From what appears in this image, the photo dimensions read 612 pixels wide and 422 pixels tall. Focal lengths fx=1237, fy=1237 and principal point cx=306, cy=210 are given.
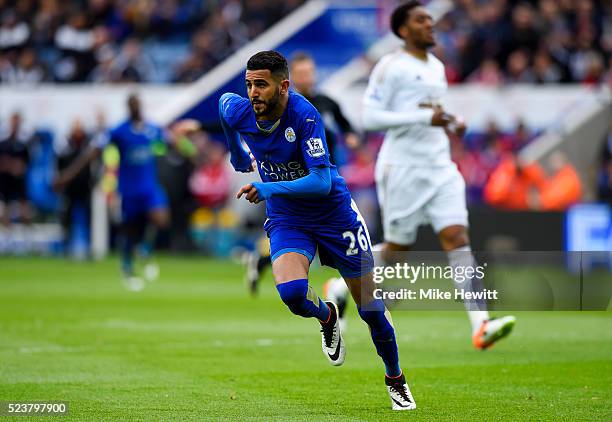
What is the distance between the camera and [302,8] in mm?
27062

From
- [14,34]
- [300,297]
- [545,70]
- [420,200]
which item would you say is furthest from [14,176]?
[300,297]

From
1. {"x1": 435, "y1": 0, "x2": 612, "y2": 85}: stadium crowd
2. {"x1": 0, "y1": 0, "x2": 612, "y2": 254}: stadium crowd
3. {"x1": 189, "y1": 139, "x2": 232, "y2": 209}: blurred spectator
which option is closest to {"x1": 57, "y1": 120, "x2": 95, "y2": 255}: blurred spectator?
{"x1": 0, "y1": 0, "x2": 612, "y2": 254}: stadium crowd

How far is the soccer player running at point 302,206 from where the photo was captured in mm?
7207

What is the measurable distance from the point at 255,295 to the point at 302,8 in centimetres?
1210

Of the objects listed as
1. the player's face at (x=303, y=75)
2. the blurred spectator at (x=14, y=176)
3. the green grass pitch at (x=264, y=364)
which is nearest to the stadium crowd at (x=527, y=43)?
the blurred spectator at (x=14, y=176)

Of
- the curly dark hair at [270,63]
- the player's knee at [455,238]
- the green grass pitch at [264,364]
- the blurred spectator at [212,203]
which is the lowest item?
the blurred spectator at [212,203]

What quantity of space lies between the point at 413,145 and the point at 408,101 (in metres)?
0.38

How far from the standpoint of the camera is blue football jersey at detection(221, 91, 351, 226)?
287 inches

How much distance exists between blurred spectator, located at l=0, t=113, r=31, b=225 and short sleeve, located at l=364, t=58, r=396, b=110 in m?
16.1

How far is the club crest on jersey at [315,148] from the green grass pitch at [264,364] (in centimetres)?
152

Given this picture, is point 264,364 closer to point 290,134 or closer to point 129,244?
point 290,134

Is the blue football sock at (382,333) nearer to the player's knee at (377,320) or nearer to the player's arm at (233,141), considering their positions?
the player's knee at (377,320)

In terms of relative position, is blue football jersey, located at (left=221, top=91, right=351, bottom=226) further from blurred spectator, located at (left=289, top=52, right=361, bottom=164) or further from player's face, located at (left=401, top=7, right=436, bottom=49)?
blurred spectator, located at (left=289, top=52, right=361, bottom=164)

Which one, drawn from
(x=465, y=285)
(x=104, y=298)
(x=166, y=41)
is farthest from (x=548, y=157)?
(x=465, y=285)
